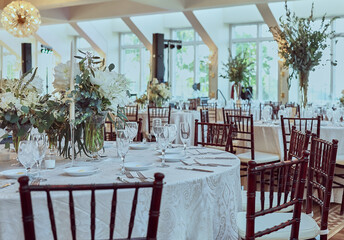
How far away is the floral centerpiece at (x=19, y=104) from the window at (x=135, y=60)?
1541 cm

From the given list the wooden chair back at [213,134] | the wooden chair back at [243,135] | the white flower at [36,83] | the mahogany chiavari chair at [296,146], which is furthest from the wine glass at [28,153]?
the wooden chair back at [243,135]

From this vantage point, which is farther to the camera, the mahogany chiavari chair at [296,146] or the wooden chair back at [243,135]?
the wooden chair back at [243,135]

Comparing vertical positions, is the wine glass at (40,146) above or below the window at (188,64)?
below

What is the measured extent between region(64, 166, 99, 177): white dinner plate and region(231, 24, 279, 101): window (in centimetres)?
1346

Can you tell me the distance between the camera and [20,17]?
31.1ft

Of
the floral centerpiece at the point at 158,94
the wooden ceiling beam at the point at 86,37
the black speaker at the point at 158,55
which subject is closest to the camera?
the floral centerpiece at the point at 158,94

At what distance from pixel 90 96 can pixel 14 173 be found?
63cm

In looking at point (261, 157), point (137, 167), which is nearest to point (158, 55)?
point (261, 157)

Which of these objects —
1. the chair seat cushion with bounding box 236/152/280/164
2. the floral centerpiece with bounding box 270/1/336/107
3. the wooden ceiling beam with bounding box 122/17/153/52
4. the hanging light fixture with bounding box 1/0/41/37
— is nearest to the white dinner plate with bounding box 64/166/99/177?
the chair seat cushion with bounding box 236/152/280/164

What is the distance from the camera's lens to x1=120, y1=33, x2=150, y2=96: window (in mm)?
18500

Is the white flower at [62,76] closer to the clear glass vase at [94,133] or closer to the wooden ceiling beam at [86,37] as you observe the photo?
the clear glass vase at [94,133]

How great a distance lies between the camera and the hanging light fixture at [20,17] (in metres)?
9.41

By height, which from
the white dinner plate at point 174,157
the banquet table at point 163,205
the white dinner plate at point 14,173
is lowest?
the banquet table at point 163,205

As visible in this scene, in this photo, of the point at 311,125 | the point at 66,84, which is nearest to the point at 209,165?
the point at 66,84
